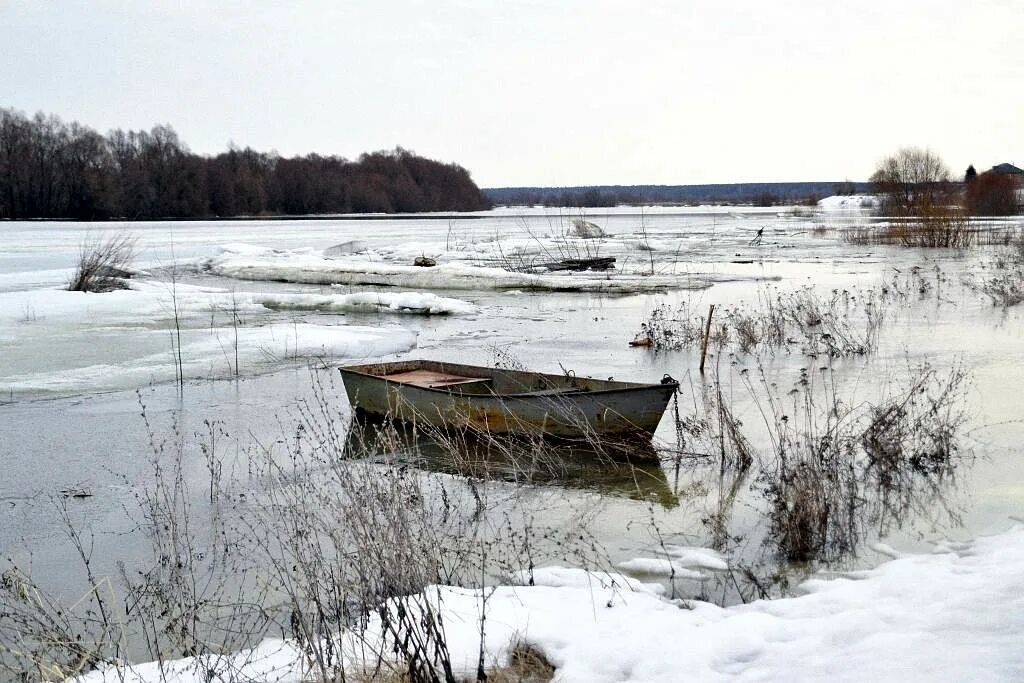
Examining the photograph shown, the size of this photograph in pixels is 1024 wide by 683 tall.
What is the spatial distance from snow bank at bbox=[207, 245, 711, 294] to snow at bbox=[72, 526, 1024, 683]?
17.8 metres

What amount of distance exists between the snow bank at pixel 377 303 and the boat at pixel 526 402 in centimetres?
985

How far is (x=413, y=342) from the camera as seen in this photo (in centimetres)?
1557

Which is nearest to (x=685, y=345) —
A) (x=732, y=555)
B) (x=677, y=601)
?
(x=732, y=555)

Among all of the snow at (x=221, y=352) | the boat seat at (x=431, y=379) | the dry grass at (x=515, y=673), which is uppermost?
the boat seat at (x=431, y=379)

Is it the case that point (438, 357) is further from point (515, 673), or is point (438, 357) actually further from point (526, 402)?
point (515, 673)

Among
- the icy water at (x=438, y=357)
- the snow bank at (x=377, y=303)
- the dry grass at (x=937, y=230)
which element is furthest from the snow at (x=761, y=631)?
the dry grass at (x=937, y=230)

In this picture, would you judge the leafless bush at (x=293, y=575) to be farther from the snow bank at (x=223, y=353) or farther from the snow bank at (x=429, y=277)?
the snow bank at (x=429, y=277)

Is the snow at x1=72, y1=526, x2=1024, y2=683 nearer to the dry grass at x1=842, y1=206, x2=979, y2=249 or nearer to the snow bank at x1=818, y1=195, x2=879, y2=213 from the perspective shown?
the dry grass at x1=842, y1=206, x2=979, y2=249

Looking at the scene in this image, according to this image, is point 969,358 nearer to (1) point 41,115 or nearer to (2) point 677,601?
(2) point 677,601

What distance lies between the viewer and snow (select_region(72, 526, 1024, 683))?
157 inches

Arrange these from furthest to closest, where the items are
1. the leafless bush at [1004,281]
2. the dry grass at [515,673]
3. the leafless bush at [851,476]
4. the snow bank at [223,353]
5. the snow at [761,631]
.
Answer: the leafless bush at [1004,281] < the snow bank at [223,353] < the leafless bush at [851,476] < the dry grass at [515,673] < the snow at [761,631]

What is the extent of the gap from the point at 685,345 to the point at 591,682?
1008 centimetres

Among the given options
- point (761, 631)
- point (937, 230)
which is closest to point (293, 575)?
point (761, 631)

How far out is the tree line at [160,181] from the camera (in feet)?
285
